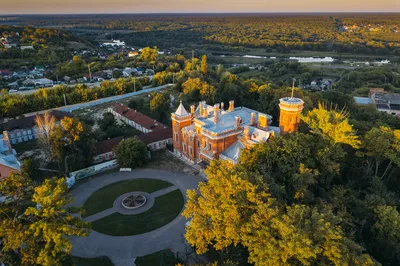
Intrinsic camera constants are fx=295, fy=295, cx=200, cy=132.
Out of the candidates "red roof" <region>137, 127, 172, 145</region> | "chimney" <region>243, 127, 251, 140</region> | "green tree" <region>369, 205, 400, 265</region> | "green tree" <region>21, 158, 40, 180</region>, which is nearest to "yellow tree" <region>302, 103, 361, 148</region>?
Result: "chimney" <region>243, 127, 251, 140</region>

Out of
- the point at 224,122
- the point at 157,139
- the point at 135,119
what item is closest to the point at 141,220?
the point at 224,122

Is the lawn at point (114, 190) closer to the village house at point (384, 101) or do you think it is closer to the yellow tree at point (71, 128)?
the yellow tree at point (71, 128)

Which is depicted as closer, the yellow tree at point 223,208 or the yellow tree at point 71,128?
the yellow tree at point 223,208

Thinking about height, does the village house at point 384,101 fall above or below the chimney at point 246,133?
below

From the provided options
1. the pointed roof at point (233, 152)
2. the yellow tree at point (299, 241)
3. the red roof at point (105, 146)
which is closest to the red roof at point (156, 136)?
the red roof at point (105, 146)

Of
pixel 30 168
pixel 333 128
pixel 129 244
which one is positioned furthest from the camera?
pixel 30 168

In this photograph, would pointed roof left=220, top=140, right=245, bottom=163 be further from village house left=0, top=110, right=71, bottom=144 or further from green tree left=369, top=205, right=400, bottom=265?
village house left=0, top=110, right=71, bottom=144

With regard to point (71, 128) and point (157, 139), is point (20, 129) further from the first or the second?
point (157, 139)
